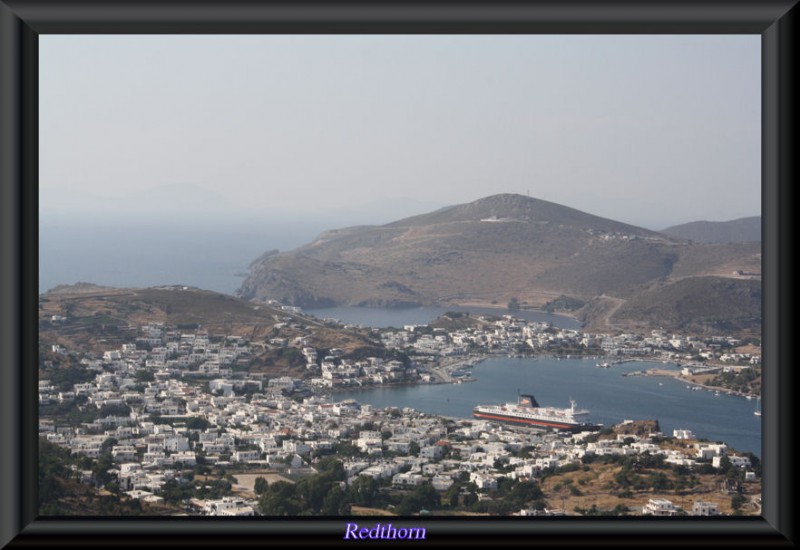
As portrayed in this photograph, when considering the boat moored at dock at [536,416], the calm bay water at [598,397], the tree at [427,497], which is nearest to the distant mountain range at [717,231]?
the calm bay water at [598,397]

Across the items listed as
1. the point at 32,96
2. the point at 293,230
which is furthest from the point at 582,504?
the point at 293,230

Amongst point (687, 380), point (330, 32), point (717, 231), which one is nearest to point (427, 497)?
point (330, 32)

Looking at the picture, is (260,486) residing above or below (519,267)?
below

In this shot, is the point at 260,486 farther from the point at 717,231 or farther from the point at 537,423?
the point at 717,231

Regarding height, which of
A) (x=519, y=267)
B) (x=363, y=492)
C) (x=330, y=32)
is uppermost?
(x=519, y=267)

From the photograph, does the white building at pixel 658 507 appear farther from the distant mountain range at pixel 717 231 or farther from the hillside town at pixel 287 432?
the distant mountain range at pixel 717 231

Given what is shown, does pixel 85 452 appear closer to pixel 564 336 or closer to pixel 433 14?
pixel 433 14
